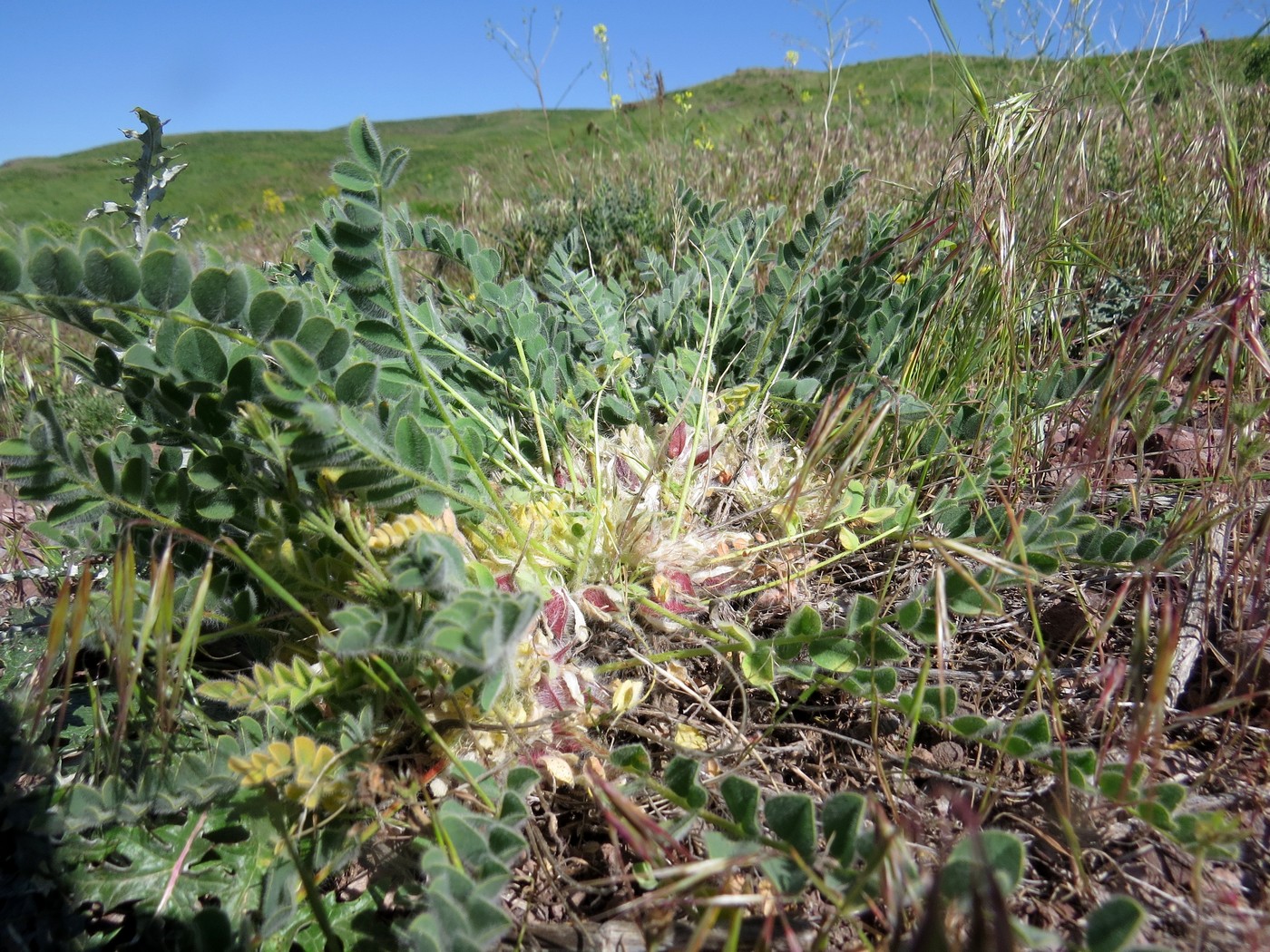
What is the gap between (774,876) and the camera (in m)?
0.83

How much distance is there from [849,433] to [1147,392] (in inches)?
23.3

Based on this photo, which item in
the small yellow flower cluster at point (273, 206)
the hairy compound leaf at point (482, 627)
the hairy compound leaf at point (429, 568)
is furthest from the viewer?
the small yellow flower cluster at point (273, 206)

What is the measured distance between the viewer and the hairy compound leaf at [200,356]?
1066 millimetres

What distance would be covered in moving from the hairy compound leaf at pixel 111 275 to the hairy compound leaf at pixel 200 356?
0.09 meters

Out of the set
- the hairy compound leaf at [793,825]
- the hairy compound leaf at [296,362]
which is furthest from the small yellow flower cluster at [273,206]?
the hairy compound leaf at [793,825]

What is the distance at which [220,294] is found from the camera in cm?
108

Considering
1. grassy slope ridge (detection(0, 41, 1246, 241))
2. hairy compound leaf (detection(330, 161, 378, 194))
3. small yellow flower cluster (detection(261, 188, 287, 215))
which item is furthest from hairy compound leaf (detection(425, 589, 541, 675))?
small yellow flower cluster (detection(261, 188, 287, 215))

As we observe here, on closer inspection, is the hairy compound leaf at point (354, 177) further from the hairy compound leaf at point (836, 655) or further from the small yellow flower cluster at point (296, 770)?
the hairy compound leaf at point (836, 655)

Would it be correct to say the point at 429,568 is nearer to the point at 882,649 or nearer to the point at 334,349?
the point at 334,349

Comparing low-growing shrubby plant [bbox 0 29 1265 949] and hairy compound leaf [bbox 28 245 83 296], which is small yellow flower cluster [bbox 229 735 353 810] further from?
hairy compound leaf [bbox 28 245 83 296]

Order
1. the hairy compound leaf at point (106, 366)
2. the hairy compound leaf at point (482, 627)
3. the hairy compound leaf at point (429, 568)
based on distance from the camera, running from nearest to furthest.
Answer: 1. the hairy compound leaf at point (482, 627)
2. the hairy compound leaf at point (429, 568)
3. the hairy compound leaf at point (106, 366)

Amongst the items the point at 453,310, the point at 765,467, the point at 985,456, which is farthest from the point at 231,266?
the point at 985,456

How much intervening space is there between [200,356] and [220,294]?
0.09 meters

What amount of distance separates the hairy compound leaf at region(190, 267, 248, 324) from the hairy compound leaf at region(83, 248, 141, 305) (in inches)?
2.8
